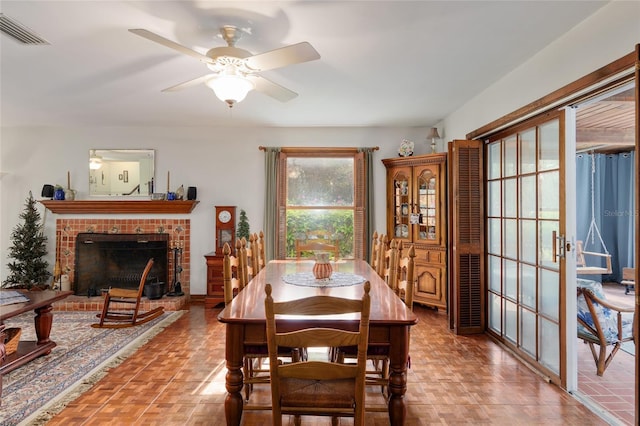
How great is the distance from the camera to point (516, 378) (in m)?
2.91

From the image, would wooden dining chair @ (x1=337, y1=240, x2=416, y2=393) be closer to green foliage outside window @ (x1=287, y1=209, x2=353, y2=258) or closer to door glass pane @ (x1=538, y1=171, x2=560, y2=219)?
door glass pane @ (x1=538, y1=171, x2=560, y2=219)

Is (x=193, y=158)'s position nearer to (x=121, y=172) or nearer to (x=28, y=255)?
(x=121, y=172)

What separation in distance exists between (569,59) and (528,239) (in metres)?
1.46

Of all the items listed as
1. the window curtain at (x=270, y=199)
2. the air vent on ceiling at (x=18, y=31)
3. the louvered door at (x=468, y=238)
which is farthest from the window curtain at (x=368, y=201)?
the air vent on ceiling at (x=18, y=31)

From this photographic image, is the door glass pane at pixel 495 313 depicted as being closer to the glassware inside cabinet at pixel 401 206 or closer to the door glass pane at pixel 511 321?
the door glass pane at pixel 511 321

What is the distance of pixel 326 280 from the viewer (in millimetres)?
2773

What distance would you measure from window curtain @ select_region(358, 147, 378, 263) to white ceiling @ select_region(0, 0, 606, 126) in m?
0.83

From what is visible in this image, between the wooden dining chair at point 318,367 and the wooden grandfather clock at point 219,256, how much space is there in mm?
3595

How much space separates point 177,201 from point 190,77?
2.33 m

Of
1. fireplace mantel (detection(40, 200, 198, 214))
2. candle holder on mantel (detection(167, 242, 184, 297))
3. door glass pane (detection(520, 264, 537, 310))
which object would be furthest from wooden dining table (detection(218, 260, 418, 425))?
fireplace mantel (detection(40, 200, 198, 214))

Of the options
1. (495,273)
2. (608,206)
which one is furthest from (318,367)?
(608,206)

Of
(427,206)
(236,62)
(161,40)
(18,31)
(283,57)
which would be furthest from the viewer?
(427,206)

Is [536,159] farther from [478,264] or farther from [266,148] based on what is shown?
[266,148]

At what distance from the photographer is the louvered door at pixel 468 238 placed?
397 centimetres
